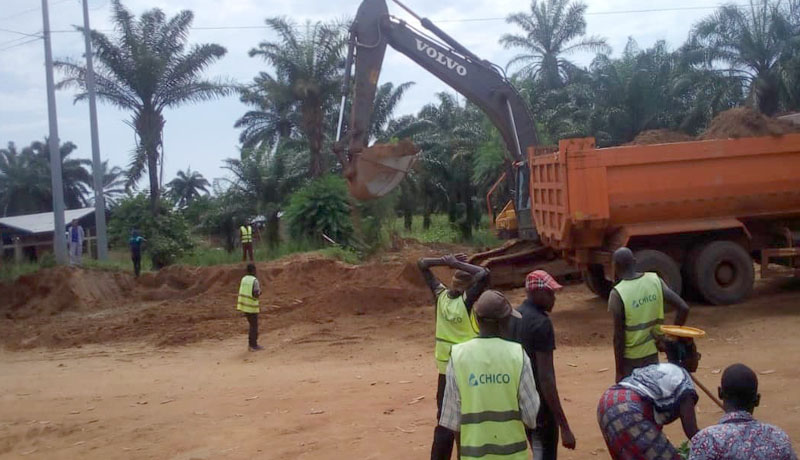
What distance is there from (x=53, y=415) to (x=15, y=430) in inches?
23.3

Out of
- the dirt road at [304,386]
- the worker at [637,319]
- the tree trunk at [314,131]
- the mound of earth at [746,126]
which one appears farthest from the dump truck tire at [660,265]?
the tree trunk at [314,131]

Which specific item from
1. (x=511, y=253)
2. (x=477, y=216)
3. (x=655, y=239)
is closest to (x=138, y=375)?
(x=511, y=253)

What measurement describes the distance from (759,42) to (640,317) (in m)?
26.3

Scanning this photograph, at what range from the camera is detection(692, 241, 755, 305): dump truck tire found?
468 inches

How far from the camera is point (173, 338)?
527 inches

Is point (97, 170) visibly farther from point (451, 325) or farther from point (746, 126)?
point (451, 325)

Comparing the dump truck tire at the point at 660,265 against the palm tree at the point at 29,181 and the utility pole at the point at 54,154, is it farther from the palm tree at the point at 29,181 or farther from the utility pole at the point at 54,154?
the palm tree at the point at 29,181

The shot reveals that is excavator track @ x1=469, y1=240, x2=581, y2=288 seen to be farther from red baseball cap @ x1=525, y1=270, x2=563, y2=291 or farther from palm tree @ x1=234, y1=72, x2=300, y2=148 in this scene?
palm tree @ x1=234, y1=72, x2=300, y2=148

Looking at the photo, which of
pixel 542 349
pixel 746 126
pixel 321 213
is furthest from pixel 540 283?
pixel 321 213

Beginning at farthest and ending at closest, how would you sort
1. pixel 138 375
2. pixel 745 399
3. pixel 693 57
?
pixel 693 57
pixel 138 375
pixel 745 399

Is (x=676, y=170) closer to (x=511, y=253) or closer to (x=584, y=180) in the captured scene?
(x=584, y=180)

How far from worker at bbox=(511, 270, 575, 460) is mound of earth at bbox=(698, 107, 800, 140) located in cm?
865

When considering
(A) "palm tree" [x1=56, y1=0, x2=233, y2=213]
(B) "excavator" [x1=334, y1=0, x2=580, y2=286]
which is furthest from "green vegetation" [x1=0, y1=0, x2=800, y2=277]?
(B) "excavator" [x1=334, y1=0, x2=580, y2=286]

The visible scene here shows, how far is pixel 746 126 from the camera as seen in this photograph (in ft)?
39.6
